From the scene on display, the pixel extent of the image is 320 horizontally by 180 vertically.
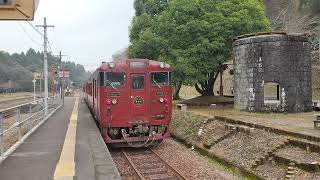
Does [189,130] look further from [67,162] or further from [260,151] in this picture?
[67,162]

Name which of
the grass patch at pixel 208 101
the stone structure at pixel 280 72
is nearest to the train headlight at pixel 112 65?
the stone structure at pixel 280 72

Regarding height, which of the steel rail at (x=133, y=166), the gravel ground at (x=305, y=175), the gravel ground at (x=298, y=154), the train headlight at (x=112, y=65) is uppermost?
the train headlight at (x=112, y=65)

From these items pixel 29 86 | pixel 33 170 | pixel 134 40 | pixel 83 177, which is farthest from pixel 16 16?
pixel 29 86

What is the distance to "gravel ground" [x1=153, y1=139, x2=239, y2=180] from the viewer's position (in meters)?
12.6

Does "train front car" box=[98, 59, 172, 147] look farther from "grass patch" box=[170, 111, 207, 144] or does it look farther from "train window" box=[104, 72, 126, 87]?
"grass patch" box=[170, 111, 207, 144]

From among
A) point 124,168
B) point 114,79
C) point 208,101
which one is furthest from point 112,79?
point 208,101

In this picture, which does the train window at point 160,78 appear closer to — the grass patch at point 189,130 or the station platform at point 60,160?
the station platform at point 60,160

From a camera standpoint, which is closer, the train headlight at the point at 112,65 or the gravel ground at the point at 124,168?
the gravel ground at the point at 124,168

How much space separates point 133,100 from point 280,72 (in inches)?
407

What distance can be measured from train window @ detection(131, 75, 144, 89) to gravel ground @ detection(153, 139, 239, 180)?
8.18ft

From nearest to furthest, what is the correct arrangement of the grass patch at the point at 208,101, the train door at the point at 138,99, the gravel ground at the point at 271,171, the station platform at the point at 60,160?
1. the station platform at the point at 60,160
2. the gravel ground at the point at 271,171
3. the train door at the point at 138,99
4. the grass patch at the point at 208,101

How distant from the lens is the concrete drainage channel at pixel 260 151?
1198 cm

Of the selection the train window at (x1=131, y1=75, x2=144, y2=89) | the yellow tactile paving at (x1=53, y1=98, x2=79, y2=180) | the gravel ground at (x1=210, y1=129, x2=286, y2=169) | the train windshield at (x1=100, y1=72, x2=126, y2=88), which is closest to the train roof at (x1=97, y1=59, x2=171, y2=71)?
the train windshield at (x1=100, y1=72, x2=126, y2=88)

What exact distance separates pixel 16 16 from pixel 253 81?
64.6ft
